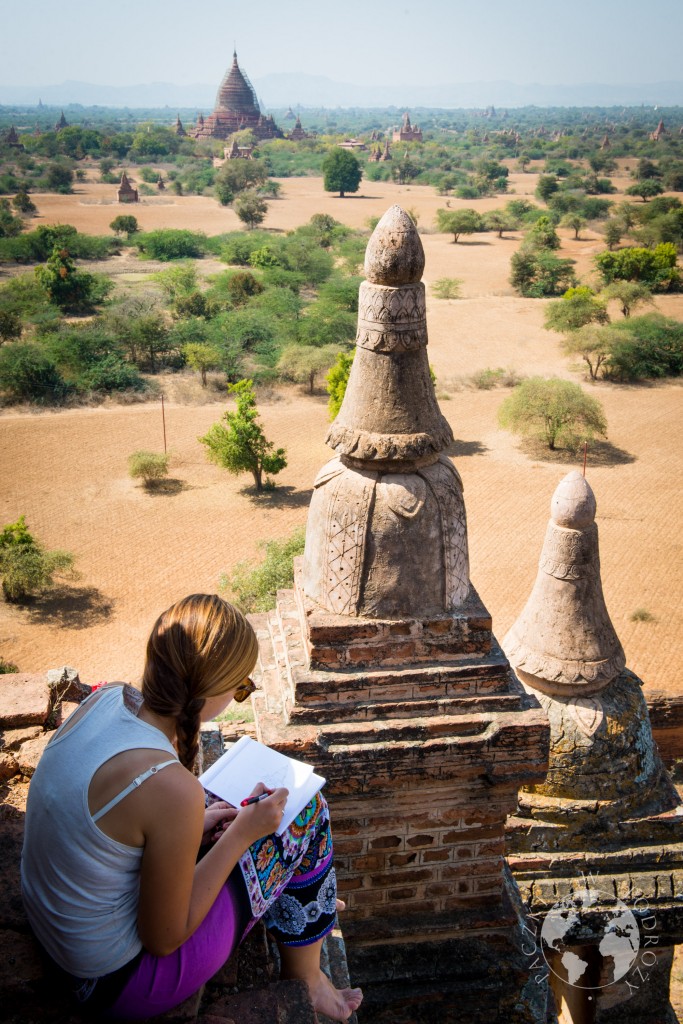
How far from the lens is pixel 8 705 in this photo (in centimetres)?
455

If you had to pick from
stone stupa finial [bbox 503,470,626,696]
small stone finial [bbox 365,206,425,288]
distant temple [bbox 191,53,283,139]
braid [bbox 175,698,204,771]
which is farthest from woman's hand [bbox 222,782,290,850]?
distant temple [bbox 191,53,283,139]

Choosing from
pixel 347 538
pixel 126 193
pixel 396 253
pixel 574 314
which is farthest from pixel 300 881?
pixel 126 193

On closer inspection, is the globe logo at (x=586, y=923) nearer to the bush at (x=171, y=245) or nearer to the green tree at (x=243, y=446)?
the green tree at (x=243, y=446)

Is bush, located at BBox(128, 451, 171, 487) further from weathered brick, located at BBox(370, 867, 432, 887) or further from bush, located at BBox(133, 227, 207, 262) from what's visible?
bush, located at BBox(133, 227, 207, 262)

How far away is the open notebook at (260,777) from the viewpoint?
289 centimetres

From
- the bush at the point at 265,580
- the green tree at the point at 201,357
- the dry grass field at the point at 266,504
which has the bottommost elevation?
the dry grass field at the point at 266,504

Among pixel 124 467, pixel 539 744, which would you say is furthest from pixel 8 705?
pixel 124 467

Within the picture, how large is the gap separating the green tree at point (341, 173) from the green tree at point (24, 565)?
6118 cm

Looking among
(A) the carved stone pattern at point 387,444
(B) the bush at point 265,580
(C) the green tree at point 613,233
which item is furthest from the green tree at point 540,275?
(A) the carved stone pattern at point 387,444

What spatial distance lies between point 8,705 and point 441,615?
2.39m

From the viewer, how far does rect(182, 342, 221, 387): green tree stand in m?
26.2

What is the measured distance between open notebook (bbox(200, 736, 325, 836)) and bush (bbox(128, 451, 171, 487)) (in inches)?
671

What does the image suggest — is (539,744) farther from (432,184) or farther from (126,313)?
(432,184)

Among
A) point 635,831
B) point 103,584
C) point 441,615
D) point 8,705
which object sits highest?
point 441,615
